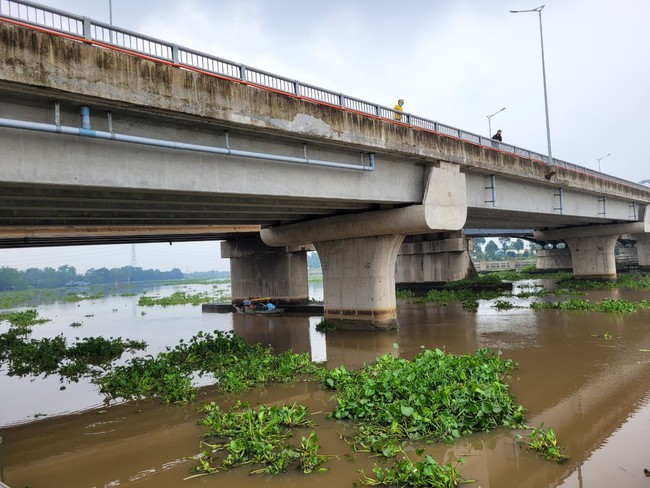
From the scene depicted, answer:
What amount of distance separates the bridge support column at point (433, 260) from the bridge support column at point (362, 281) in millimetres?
20416

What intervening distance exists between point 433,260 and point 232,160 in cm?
3108

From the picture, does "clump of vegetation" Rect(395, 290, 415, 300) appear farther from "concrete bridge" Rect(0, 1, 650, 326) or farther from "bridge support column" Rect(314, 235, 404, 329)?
"bridge support column" Rect(314, 235, 404, 329)

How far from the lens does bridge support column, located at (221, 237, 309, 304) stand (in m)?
32.3

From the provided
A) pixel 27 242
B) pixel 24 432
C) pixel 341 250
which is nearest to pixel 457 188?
pixel 341 250

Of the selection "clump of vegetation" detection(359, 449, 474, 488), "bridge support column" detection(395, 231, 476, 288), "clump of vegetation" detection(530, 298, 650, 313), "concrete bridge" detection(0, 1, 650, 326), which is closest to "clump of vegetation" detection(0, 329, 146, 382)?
"concrete bridge" detection(0, 1, 650, 326)

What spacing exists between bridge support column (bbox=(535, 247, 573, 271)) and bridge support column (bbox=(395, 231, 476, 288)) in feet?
102

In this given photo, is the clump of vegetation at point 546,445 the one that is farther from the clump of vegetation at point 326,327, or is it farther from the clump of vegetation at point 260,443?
the clump of vegetation at point 326,327

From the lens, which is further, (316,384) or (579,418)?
(316,384)

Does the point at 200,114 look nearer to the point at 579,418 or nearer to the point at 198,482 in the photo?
the point at 198,482

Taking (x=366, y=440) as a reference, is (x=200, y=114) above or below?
above

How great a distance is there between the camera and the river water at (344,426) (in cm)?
598

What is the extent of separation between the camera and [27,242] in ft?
84.1

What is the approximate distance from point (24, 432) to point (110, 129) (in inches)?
242

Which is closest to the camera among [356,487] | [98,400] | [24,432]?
[356,487]
